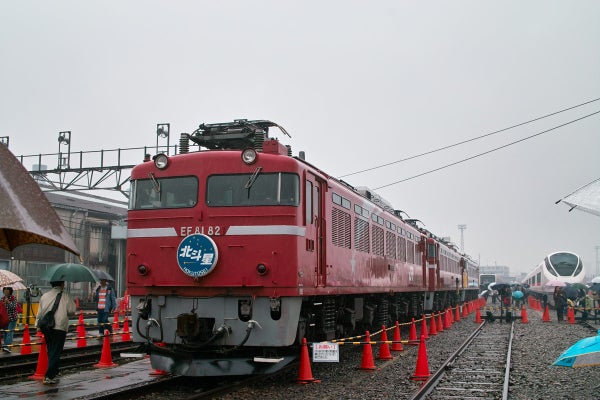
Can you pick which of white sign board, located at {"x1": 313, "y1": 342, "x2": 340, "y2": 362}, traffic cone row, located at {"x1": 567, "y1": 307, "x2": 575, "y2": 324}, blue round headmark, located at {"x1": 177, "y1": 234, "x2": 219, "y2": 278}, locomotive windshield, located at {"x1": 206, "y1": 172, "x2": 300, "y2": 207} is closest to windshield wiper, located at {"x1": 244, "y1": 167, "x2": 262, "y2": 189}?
locomotive windshield, located at {"x1": 206, "y1": 172, "x2": 300, "y2": 207}

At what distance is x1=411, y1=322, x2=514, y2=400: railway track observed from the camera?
1034cm

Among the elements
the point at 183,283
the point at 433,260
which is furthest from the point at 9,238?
the point at 433,260

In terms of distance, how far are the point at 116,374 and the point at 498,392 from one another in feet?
22.1

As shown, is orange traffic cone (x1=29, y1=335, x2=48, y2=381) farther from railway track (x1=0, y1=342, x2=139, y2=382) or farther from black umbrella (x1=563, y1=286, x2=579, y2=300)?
black umbrella (x1=563, y1=286, x2=579, y2=300)

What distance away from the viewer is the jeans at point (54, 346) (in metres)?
10.6

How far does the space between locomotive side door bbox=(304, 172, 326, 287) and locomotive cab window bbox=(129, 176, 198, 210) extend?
186 cm

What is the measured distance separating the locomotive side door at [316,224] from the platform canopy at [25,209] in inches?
237

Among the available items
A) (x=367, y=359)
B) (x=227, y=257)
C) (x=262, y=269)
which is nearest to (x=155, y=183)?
(x=227, y=257)

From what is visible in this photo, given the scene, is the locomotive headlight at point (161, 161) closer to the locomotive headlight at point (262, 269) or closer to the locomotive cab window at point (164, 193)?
the locomotive cab window at point (164, 193)

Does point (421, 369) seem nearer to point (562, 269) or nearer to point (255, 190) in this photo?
point (255, 190)

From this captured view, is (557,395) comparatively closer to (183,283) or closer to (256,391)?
(256,391)

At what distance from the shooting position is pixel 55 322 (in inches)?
414

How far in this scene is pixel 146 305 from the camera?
10.4m

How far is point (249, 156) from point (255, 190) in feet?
1.83
